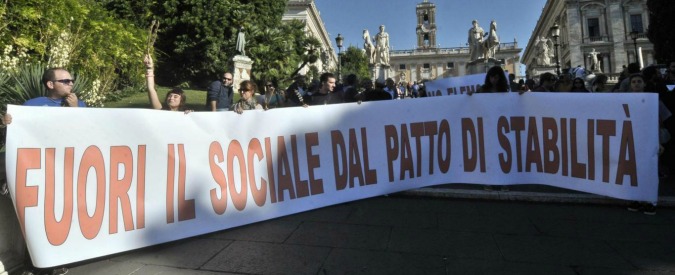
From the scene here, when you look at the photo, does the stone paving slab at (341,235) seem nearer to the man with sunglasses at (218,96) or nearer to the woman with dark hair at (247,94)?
the woman with dark hair at (247,94)

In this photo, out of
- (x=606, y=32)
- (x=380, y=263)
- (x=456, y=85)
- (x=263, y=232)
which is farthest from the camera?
(x=606, y=32)

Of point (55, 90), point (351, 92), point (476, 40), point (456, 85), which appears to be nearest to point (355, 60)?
point (476, 40)

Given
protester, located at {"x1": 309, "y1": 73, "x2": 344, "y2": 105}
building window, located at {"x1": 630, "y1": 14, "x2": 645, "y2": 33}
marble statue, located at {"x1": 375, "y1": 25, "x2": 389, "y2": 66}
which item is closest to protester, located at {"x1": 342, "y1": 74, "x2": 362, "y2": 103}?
protester, located at {"x1": 309, "y1": 73, "x2": 344, "y2": 105}

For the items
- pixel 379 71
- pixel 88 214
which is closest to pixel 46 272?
pixel 88 214

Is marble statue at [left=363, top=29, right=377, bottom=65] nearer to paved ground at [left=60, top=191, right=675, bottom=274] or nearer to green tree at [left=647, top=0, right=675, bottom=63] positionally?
green tree at [left=647, top=0, right=675, bottom=63]

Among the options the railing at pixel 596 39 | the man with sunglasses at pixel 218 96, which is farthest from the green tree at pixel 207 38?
the railing at pixel 596 39

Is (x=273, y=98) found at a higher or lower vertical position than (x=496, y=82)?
higher

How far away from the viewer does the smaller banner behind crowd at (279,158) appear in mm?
2535

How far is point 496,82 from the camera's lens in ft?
14.8

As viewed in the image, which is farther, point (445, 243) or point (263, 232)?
point (263, 232)

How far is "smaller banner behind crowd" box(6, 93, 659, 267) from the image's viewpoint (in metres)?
2.54

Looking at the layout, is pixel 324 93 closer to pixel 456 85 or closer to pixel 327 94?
pixel 327 94

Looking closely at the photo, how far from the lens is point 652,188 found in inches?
136

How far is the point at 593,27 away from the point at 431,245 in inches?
2122
